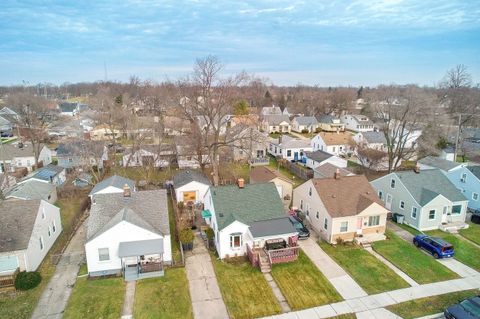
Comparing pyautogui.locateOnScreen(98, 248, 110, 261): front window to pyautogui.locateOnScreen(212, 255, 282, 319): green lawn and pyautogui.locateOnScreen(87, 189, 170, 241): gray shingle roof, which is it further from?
pyautogui.locateOnScreen(212, 255, 282, 319): green lawn

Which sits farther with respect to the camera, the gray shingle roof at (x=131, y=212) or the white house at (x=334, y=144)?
the white house at (x=334, y=144)

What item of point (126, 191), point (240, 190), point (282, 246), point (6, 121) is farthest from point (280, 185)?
point (6, 121)

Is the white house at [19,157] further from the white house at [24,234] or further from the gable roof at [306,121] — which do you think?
Answer: the gable roof at [306,121]

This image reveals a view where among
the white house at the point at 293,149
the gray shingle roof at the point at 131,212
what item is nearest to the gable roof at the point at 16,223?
the gray shingle roof at the point at 131,212

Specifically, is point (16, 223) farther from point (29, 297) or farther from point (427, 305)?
point (427, 305)

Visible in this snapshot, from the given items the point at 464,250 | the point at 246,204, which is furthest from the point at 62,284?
the point at 464,250

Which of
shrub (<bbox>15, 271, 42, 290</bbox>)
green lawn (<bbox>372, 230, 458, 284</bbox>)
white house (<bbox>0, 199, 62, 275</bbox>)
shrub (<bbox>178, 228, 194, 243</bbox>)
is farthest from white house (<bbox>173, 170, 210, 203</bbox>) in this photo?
green lawn (<bbox>372, 230, 458, 284</bbox>)
